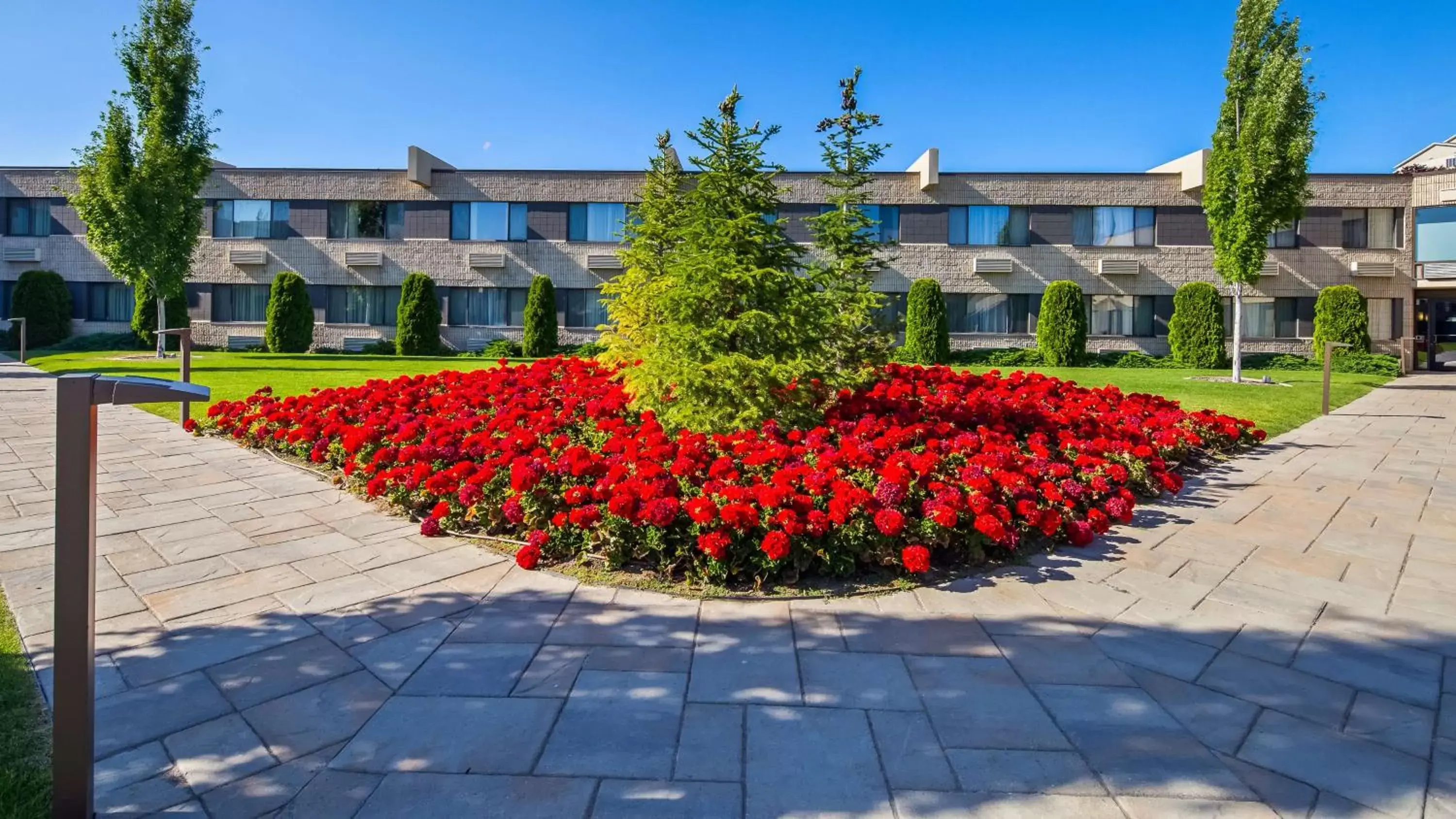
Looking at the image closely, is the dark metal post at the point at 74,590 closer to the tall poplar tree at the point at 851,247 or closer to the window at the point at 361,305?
the tall poplar tree at the point at 851,247

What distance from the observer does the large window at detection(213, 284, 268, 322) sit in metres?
25.7

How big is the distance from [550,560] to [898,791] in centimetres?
251

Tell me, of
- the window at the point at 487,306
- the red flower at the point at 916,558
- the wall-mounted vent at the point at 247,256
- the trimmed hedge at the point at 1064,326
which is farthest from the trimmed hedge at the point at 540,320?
the red flower at the point at 916,558

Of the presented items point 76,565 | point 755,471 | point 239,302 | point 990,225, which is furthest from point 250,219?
point 76,565

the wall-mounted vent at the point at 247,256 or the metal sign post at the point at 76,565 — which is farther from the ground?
the wall-mounted vent at the point at 247,256

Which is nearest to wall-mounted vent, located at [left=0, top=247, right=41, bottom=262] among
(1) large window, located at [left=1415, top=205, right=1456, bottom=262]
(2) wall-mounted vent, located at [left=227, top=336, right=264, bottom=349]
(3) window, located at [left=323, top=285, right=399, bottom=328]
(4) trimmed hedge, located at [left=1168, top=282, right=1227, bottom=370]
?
(2) wall-mounted vent, located at [left=227, top=336, right=264, bottom=349]

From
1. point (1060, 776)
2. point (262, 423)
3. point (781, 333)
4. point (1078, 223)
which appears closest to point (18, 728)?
point (1060, 776)

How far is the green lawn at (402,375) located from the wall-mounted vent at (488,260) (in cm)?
372

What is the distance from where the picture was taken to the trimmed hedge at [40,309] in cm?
2480

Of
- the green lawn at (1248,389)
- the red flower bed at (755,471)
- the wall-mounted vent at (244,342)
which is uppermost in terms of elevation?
the wall-mounted vent at (244,342)

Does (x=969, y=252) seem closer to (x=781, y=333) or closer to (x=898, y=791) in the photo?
(x=781, y=333)

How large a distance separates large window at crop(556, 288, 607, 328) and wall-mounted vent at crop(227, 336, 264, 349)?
1012 cm

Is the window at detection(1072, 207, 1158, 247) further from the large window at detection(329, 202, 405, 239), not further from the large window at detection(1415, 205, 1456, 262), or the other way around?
the large window at detection(329, 202, 405, 239)

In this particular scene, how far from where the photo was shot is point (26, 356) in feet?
71.2
